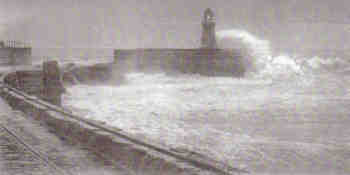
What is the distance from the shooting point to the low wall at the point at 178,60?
244 ft

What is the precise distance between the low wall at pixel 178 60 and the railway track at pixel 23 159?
63952mm

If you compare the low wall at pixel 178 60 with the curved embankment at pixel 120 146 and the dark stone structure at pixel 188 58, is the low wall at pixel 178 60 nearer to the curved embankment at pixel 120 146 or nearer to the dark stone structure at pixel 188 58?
the dark stone structure at pixel 188 58

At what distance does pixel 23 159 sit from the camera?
807 cm

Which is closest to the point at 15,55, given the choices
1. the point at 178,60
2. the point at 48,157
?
the point at 178,60

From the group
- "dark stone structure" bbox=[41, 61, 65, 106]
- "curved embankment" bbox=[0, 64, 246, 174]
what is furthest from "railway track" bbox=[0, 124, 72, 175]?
"dark stone structure" bbox=[41, 61, 65, 106]

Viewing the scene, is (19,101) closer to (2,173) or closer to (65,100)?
(2,173)

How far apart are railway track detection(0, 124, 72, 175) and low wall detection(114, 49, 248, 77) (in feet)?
210

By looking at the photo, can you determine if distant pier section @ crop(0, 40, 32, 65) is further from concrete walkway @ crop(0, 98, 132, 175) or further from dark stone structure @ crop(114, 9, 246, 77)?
concrete walkway @ crop(0, 98, 132, 175)

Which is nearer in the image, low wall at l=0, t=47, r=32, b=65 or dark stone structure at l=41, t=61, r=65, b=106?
dark stone structure at l=41, t=61, r=65, b=106

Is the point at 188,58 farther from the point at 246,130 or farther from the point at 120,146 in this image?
the point at 120,146

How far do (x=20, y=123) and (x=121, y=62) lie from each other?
61.1m

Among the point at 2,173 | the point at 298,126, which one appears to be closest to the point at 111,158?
the point at 2,173

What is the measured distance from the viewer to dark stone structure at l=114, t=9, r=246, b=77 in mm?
74375

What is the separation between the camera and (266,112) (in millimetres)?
29594
